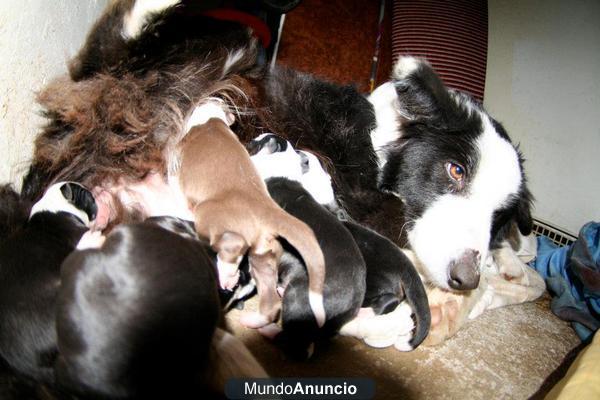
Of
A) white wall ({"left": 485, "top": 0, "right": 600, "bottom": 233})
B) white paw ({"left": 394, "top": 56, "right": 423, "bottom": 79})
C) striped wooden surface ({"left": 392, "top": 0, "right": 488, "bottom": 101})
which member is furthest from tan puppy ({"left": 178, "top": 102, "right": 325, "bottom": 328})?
white wall ({"left": 485, "top": 0, "right": 600, "bottom": 233})

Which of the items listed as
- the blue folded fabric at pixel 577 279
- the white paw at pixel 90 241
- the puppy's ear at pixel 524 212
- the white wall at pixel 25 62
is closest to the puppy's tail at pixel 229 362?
the white paw at pixel 90 241

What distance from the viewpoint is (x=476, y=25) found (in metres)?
2.90

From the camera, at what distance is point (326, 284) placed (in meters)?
1.04

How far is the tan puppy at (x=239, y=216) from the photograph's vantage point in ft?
3.27

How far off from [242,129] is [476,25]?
219 cm

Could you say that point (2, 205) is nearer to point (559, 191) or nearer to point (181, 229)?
point (181, 229)

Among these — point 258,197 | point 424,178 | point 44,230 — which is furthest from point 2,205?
point 424,178

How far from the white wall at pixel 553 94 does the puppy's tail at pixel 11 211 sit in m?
2.69

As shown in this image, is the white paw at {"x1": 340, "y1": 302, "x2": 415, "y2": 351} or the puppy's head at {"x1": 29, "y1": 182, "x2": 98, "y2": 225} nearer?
the puppy's head at {"x1": 29, "y1": 182, "x2": 98, "y2": 225}

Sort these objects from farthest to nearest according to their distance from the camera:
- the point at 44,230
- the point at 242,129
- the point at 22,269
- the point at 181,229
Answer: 1. the point at 242,129
2. the point at 181,229
3. the point at 44,230
4. the point at 22,269

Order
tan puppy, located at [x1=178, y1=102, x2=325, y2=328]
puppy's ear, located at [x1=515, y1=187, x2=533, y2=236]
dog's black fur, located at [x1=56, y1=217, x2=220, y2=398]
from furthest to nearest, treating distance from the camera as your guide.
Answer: puppy's ear, located at [x1=515, y1=187, x2=533, y2=236] → tan puppy, located at [x1=178, y1=102, x2=325, y2=328] → dog's black fur, located at [x1=56, y1=217, x2=220, y2=398]

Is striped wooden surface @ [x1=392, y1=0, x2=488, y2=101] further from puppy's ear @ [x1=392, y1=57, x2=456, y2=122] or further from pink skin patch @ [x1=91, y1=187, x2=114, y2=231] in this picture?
pink skin patch @ [x1=91, y1=187, x2=114, y2=231]

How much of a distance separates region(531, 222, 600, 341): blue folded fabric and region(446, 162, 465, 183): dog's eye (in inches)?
31.5

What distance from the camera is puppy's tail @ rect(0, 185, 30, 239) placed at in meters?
1.05
